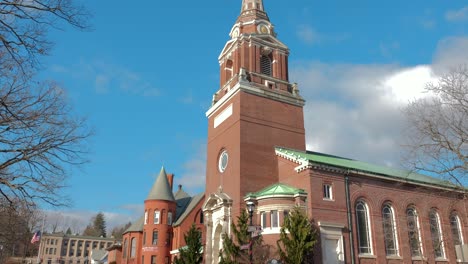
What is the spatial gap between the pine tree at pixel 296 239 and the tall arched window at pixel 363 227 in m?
6.76

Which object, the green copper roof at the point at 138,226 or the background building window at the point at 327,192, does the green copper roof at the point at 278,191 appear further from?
the green copper roof at the point at 138,226

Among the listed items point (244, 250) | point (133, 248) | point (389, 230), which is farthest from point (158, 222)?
point (389, 230)

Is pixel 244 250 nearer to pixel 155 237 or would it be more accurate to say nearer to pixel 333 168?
pixel 333 168

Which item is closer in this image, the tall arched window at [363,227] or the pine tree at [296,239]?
the pine tree at [296,239]

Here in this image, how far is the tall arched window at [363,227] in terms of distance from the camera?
3114cm

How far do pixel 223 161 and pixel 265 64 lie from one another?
10.5 m

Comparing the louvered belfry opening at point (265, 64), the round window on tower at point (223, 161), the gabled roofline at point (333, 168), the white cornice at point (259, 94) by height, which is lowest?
the gabled roofline at point (333, 168)

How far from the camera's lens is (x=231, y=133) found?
115ft

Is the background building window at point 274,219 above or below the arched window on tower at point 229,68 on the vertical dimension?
below

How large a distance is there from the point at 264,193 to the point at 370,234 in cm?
922

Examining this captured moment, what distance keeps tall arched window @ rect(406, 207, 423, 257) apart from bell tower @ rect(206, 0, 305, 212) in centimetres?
1096

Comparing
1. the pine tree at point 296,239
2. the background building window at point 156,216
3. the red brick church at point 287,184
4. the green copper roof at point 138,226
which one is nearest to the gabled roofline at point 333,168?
the red brick church at point 287,184

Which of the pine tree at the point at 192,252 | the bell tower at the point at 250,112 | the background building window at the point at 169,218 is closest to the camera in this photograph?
the pine tree at the point at 192,252

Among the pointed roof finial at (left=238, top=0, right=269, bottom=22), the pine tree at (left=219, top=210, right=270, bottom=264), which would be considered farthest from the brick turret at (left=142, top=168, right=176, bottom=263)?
the pointed roof finial at (left=238, top=0, right=269, bottom=22)
